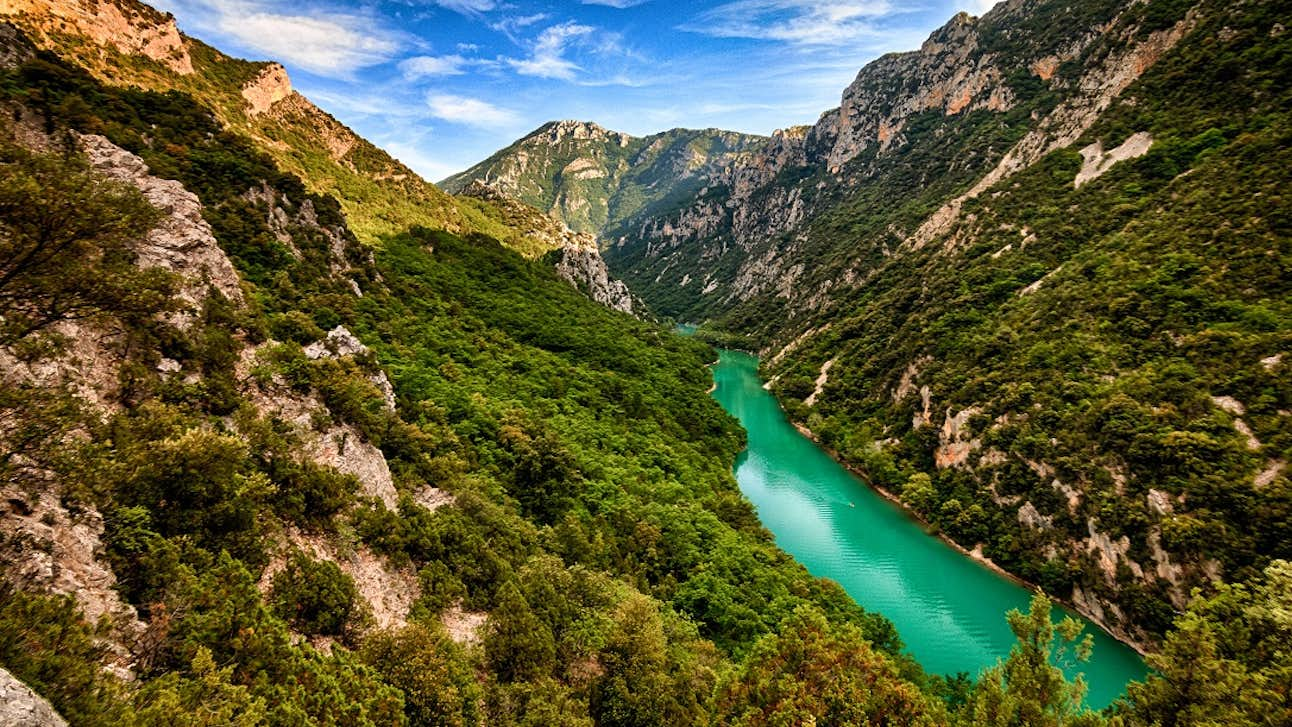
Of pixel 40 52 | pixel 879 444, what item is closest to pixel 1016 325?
pixel 879 444

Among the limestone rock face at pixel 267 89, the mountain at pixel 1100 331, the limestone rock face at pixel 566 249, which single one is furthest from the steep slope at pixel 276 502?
the limestone rock face at pixel 566 249

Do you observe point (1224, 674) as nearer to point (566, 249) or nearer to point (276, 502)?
point (276, 502)

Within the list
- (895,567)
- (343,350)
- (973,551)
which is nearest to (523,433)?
(343,350)

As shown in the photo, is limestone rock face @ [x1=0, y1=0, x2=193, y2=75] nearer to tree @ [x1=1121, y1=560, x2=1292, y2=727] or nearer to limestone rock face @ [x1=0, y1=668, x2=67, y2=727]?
limestone rock face @ [x1=0, y1=668, x2=67, y2=727]

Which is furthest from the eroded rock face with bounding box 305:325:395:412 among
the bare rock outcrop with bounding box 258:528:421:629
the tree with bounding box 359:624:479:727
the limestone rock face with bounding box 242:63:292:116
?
the limestone rock face with bounding box 242:63:292:116

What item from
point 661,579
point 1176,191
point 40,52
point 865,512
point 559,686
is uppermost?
point 40,52

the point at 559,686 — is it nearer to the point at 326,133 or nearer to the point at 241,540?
the point at 241,540
